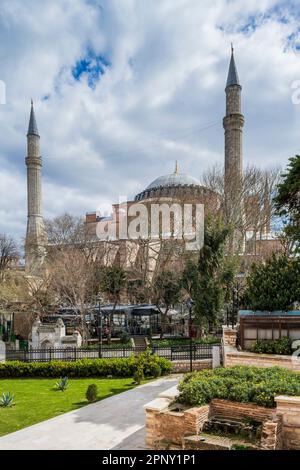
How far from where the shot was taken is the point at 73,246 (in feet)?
102

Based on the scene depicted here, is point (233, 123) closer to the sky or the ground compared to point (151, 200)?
closer to the sky

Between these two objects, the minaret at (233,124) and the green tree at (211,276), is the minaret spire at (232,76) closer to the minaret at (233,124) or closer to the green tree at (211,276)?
the minaret at (233,124)

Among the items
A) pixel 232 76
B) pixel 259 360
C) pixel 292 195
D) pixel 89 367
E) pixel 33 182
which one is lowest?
pixel 89 367

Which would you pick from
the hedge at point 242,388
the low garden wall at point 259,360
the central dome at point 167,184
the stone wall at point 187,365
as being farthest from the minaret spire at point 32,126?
the hedge at point 242,388

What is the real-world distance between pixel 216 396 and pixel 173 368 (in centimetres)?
918

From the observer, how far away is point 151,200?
123ft

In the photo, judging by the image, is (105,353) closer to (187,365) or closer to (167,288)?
(187,365)

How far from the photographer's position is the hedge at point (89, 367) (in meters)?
15.6

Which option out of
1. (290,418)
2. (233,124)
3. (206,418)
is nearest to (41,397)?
(206,418)

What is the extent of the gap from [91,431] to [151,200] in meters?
29.8

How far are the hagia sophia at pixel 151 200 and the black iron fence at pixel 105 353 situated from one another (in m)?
9.46

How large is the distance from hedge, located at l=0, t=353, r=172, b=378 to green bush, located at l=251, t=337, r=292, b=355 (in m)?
4.12
